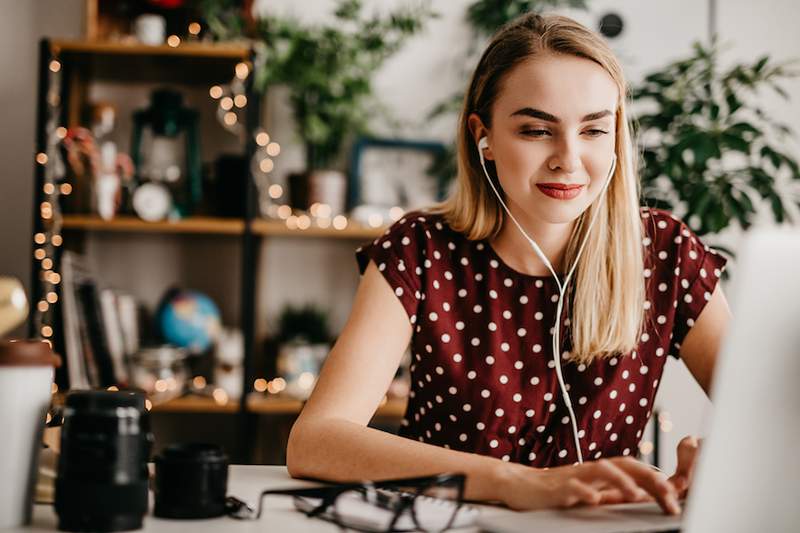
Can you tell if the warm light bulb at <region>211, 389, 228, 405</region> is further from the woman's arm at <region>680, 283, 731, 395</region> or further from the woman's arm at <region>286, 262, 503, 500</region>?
the woman's arm at <region>680, 283, 731, 395</region>

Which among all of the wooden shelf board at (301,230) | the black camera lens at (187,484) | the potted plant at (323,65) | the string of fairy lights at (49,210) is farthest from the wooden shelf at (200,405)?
the black camera lens at (187,484)

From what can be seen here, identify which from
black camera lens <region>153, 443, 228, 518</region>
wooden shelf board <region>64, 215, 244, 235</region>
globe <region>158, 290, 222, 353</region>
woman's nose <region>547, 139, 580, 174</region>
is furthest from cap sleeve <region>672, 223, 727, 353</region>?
globe <region>158, 290, 222, 353</region>

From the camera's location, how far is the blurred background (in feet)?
7.36

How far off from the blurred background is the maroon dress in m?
0.75

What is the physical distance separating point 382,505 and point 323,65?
1.79 m

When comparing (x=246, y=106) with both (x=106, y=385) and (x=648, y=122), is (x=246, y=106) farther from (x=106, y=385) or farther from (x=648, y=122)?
(x=648, y=122)

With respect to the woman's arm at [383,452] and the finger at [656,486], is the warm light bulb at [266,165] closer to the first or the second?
the woman's arm at [383,452]

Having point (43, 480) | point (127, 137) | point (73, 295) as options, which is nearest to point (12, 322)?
point (43, 480)

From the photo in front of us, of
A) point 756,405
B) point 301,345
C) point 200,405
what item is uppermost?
point 756,405

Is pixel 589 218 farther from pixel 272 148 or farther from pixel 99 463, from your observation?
pixel 272 148

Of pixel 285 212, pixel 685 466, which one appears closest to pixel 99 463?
pixel 685 466

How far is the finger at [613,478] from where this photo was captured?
0.77 meters

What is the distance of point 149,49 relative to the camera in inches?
89.0

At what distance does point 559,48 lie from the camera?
1267mm
